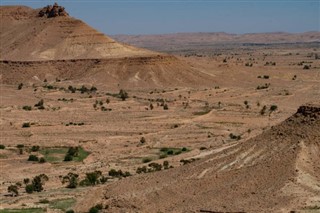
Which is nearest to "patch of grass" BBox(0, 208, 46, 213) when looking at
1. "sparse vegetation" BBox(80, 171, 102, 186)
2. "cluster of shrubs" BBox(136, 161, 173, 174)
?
"sparse vegetation" BBox(80, 171, 102, 186)

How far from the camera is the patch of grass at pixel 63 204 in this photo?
28884 millimetres

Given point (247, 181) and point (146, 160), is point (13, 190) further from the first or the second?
point (247, 181)

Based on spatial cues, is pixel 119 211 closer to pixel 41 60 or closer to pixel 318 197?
pixel 318 197

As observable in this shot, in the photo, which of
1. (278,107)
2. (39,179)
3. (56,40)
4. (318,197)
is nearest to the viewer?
(318,197)

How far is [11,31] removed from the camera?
399ft

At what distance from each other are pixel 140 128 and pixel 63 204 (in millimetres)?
29397

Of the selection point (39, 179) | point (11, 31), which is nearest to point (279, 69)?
point (11, 31)

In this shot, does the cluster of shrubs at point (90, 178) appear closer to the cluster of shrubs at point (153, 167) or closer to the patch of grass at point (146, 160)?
the cluster of shrubs at point (153, 167)

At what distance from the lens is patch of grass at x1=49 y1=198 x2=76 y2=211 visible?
28.9 meters

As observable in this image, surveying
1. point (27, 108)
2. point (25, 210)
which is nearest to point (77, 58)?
point (27, 108)

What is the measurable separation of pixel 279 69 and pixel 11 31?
47275 mm

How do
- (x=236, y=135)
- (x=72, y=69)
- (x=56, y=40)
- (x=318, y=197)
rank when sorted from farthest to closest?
(x=56, y=40), (x=72, y=69), (x=236, y=135), (x=318, y=197)

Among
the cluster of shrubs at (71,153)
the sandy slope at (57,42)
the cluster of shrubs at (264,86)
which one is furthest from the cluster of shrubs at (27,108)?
the cluster of shrubs at (264,86)

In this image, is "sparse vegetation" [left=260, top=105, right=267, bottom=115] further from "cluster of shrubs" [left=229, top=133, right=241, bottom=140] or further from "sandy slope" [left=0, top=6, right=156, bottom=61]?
"sandy slope" [left=0, top=6, right=156, bottom=61]
